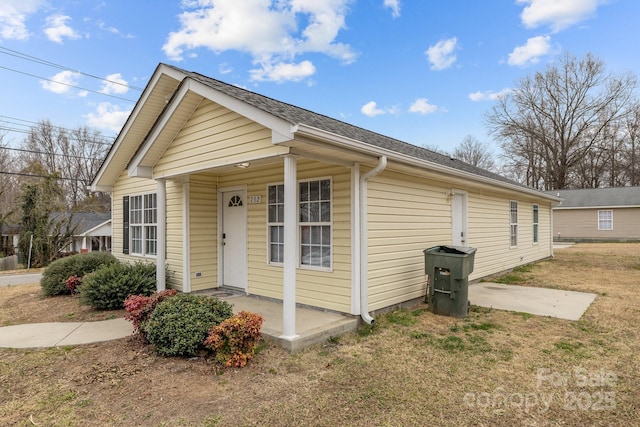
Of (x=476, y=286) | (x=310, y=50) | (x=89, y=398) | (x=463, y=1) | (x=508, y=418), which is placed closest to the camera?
(x=508, y=418)

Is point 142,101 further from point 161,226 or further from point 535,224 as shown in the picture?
point 535,224

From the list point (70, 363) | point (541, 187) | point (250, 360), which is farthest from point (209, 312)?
point (541, 187)

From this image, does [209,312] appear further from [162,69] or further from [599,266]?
[599,266]

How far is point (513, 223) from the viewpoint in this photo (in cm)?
1084

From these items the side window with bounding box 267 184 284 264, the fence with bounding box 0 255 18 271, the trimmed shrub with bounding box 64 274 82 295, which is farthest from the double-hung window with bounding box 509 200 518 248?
the fence with bounding box 0 255 18 271

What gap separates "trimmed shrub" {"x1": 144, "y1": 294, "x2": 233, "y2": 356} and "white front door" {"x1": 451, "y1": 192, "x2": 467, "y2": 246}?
5391mm

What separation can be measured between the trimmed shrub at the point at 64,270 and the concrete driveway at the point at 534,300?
854 cm

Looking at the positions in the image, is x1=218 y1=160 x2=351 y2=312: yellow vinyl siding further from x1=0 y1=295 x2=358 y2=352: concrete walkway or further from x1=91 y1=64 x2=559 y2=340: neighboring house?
x1=0 y1=295 x2=358 y2=352: concrete walkway

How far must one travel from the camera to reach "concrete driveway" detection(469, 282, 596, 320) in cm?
611

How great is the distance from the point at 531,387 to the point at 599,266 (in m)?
10.9

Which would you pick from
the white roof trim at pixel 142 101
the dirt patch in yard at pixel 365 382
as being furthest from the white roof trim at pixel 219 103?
the dirt patch in yard at pixel 365 382

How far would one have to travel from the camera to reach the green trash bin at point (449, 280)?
571cm

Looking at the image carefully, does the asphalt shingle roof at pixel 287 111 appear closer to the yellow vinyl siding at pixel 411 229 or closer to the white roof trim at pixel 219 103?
the white roof trim at pixel 219 103

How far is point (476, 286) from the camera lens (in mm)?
8406
